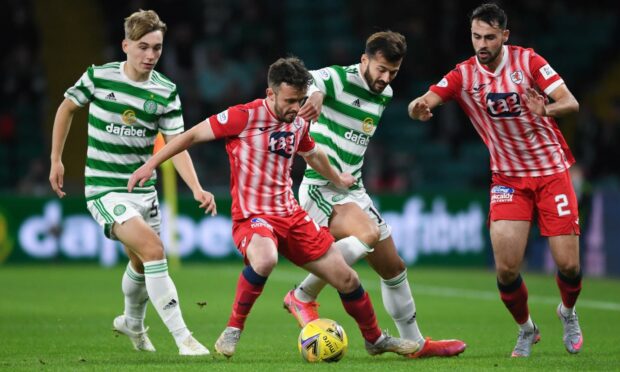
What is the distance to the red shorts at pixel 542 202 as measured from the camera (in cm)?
878

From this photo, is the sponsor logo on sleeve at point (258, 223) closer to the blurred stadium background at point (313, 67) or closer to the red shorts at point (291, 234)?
the red shorts at point (291, 234)

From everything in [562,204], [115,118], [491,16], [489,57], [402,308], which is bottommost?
[402,308]

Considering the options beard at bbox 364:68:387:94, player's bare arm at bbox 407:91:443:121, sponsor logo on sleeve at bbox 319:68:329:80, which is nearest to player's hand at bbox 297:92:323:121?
sponsor logo on sleeve at bbox 319:68:329:80

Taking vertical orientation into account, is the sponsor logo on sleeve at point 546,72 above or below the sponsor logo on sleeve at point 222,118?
above

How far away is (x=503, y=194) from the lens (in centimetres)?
888

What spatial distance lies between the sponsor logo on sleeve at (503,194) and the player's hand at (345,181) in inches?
40.7

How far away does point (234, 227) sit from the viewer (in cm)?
829

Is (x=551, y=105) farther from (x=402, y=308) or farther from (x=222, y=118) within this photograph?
(x=222, y=118)

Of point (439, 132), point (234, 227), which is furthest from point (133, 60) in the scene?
point (439, 132)

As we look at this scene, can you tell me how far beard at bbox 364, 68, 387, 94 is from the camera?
28.9 feet

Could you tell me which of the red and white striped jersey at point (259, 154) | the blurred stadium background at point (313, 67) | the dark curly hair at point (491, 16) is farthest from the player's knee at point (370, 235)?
the blurred stadium background at point (313, 67)

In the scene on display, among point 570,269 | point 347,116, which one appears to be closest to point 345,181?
point 347,116

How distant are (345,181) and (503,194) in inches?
45.4

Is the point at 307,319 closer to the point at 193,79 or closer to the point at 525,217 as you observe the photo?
the point at 525,217
